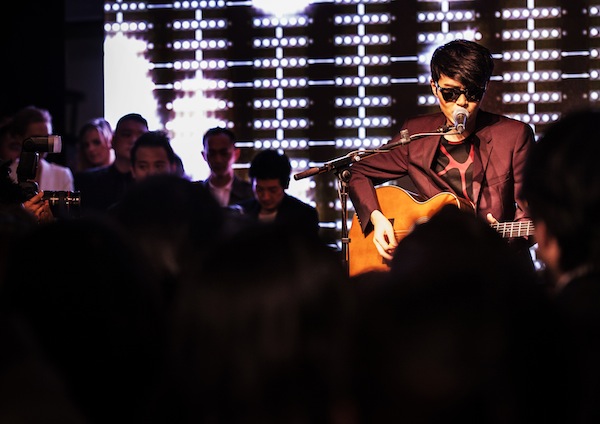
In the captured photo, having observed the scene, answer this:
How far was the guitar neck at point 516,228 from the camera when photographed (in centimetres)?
438

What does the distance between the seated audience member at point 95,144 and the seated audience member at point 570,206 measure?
234 inches

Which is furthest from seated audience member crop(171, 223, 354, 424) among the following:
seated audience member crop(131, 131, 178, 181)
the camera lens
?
seated audience member crop(131, 131, 178, 181)

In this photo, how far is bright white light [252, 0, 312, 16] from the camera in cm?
757

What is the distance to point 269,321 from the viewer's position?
59.4 inches

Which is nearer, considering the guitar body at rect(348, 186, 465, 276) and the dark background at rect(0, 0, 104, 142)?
the guitar body at rect(348, 186, 465, 276)

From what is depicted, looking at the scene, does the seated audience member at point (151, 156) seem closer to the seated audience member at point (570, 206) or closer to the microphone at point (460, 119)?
the microphone at point (460, 119)

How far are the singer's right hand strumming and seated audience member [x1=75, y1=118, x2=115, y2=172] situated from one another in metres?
3.39

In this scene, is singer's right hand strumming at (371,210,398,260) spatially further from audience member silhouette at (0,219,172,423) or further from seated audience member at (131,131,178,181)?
audience member silhouette at (0,219,172,423)

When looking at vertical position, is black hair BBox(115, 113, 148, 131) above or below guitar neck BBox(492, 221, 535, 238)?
above

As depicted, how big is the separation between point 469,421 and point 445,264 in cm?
28

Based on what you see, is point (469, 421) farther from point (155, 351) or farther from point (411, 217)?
point (411, 217)

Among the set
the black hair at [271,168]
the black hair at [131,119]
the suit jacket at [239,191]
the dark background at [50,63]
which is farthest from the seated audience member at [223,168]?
the dark background at [50,63]

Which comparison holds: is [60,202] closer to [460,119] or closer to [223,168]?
[460,119]

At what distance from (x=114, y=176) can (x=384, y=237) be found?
260 centimetres
